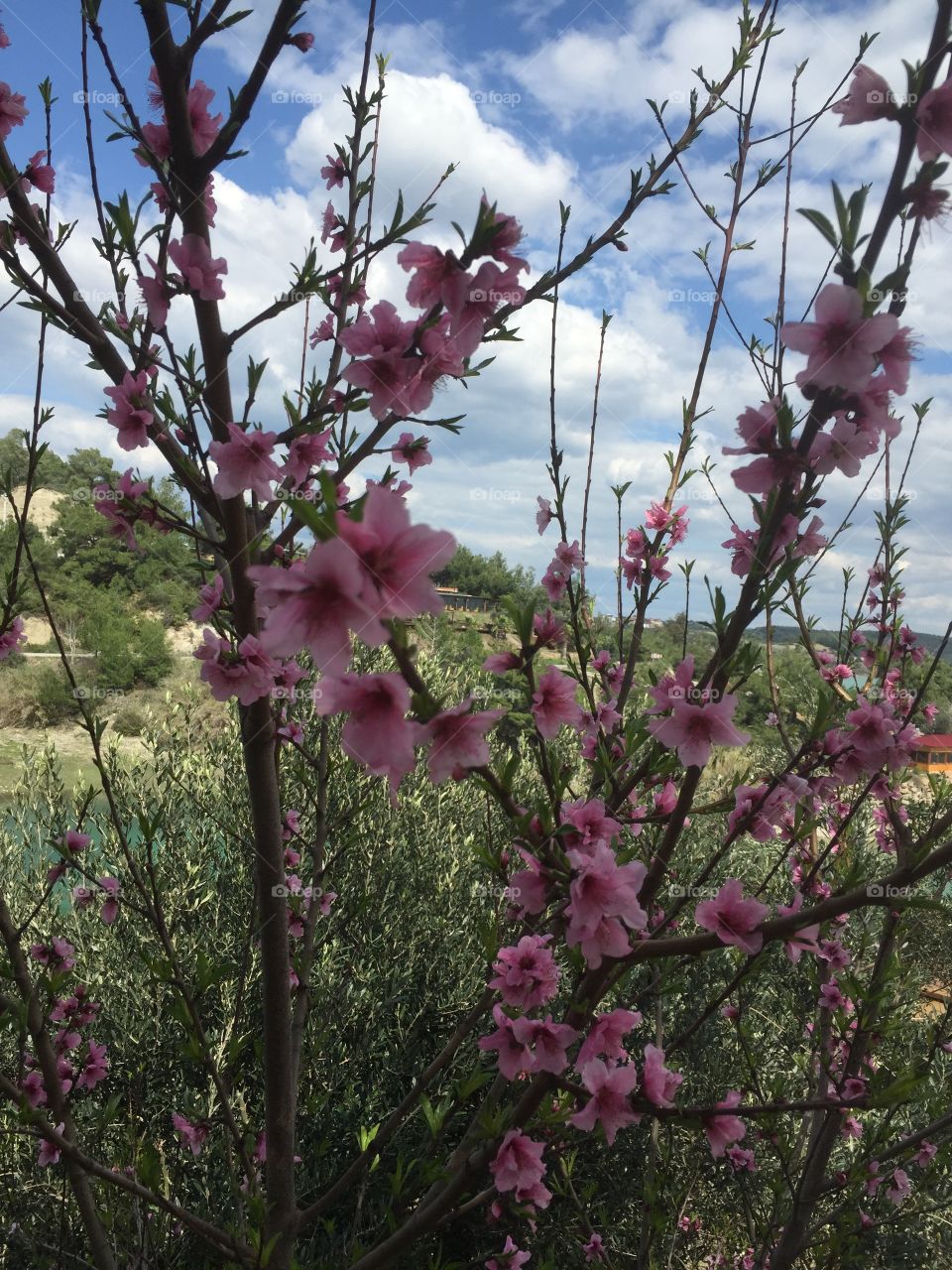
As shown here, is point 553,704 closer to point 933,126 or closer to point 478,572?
point 933,126

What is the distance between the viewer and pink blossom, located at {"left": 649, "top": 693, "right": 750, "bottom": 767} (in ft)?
4.22

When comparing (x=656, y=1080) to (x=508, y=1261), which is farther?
(x=508, y=1261)

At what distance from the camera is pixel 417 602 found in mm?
792

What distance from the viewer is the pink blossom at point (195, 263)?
1601 millimetres

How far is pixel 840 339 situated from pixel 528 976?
1280 millimetres

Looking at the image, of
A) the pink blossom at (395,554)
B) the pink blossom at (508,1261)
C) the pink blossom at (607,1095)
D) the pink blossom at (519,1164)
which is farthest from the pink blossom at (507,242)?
the pink blossom at (508,1261)

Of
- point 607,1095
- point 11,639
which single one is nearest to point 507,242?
point 607,1095

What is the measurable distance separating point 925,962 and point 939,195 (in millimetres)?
9871

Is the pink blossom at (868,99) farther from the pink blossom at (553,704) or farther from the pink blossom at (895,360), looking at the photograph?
the pink blossom at (553,704)

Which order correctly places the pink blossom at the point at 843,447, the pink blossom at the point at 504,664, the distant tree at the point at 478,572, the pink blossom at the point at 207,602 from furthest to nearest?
1. the distant tree at the point at 478,572
2. the pink blossom at the point at 207,602
3. the pink blossom at the point at 504,664
4. the pink blossom at the point at 843,447

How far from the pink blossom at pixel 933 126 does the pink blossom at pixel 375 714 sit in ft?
3.64

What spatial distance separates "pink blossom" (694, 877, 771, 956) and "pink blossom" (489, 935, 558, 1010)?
1.17 feet

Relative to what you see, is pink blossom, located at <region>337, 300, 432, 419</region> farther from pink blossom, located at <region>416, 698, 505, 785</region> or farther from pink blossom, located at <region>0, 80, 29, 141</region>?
pink blossom, located at <region>0, 80, 29, 141</region>

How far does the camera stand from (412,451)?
6.40 ft
